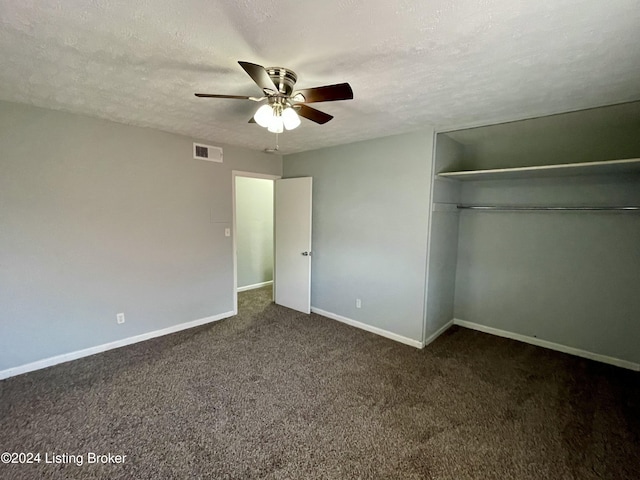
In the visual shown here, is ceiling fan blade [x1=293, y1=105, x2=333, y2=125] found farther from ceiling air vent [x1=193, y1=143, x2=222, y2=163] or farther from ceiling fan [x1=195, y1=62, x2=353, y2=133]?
ceiling air vent [x1=193, y1=143, x2=222, y2=163]

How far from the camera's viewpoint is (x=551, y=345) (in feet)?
11.2

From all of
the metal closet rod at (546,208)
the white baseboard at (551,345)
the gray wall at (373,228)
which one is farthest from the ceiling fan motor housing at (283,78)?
the white baseboard at (551,345)

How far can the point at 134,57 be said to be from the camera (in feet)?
5.70

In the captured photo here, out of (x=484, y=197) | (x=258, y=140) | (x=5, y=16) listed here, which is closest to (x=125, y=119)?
(x=258, y=140)

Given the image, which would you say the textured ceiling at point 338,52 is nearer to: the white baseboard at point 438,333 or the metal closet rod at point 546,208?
the metal closet rod at point 546,208

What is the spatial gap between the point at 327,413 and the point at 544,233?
3102 millimetres

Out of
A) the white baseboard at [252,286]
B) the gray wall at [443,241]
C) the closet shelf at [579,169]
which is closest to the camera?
the closet shelf at [579,169]

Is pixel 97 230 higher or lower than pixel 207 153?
lower

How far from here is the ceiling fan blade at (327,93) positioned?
1.62 metres

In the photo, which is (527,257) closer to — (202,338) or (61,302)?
(202,338)

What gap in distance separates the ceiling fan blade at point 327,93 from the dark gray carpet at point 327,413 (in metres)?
2.21

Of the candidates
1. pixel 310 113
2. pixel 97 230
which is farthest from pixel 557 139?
pixel 97 230

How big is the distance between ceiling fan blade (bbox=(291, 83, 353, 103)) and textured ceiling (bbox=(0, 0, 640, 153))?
0.64 feet

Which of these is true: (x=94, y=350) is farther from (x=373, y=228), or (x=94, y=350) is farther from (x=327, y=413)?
(x=373, y=228)
